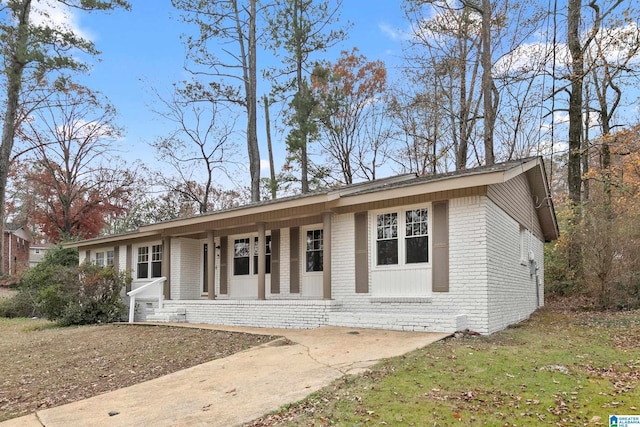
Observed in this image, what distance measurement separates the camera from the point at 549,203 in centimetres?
1509

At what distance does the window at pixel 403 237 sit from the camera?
10.5 meters

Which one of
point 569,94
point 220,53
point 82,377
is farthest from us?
point 220,53

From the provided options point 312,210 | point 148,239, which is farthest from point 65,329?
point 312,210

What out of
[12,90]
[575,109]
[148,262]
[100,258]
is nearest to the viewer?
[148,262]

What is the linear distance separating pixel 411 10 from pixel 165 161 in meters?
18.4

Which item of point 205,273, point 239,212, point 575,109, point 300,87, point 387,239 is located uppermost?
point 300,87

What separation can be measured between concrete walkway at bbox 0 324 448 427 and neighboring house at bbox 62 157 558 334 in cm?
152

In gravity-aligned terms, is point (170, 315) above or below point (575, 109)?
below

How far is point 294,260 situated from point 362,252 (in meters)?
2.85

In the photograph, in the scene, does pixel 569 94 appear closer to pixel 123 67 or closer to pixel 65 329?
pixel 65 329

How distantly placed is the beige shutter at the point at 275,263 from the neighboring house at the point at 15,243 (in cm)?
3736

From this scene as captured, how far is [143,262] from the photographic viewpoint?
18.1 metres

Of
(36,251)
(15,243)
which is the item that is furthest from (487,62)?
(36,251)

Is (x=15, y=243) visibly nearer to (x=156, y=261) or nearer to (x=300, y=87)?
(x=300, y=87)
